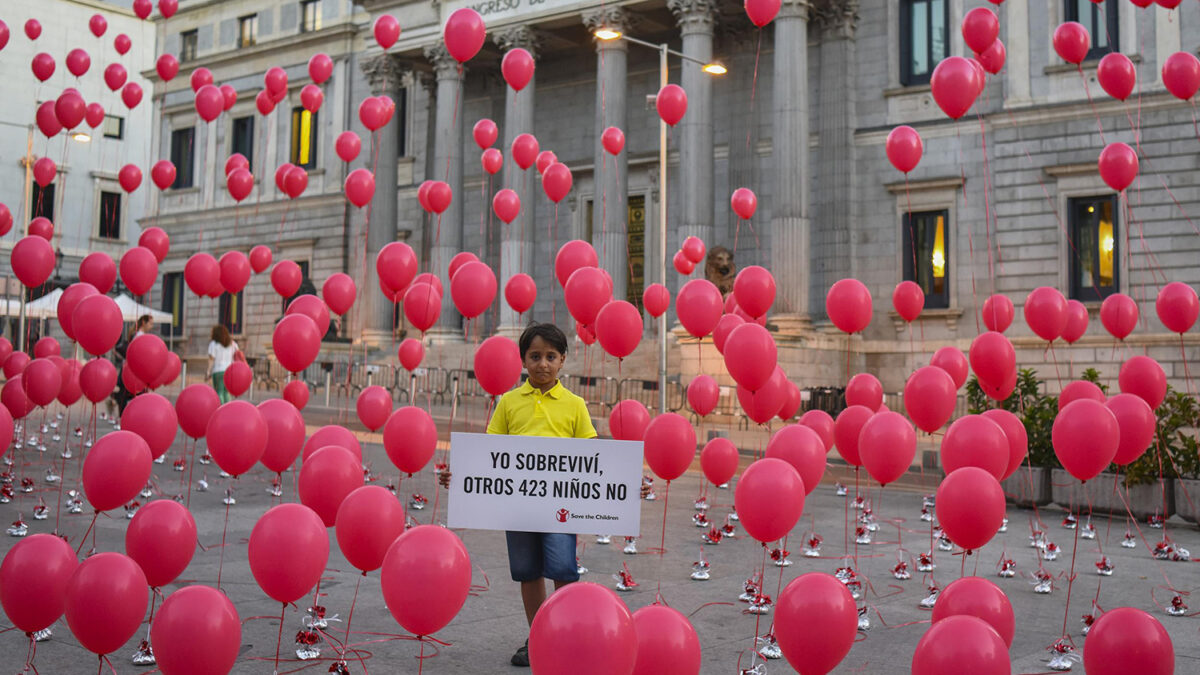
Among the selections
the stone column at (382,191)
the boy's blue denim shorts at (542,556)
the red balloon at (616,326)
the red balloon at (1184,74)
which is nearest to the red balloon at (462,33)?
the red balloon at (616,326)

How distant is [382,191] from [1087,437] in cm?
3059

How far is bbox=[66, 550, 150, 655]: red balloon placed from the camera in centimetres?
447

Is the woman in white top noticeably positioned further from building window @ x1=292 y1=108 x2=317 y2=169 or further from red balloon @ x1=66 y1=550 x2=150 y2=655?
building window @ x1=292 y1=108 x2=317 y2=169

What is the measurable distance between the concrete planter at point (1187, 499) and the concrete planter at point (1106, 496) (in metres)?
0.12

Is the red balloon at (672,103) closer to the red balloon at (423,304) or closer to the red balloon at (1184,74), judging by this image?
the red balloon at (423,304)

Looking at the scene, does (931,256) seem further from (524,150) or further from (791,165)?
(524,150)

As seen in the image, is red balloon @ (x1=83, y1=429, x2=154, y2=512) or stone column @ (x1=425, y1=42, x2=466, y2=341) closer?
red balloon @ (x1=83, y1=429, x2=154, y2=512)

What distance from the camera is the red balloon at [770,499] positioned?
577cm

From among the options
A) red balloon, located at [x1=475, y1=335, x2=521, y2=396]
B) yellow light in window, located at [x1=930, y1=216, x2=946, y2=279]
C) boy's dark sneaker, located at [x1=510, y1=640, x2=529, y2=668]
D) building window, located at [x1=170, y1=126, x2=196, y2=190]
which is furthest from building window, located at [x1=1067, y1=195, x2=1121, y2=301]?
building window, located at [x1=170, y1=126, x2=196, y2=190]

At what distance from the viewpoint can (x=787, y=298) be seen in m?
26.1

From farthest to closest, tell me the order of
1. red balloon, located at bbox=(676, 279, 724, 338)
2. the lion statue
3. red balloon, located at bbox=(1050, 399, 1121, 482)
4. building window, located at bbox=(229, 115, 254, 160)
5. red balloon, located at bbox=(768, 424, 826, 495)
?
1. building window, located at bbox=(229, 115, 254, 160)
2. the lion statue
3. red balloon, located at bbox=(676, 279, 724, 338)
4. red balloon, located at bbox=(768, 424, 826, 495)
5. red balloon, located at bbox=(1050, 399, 1121, 482)

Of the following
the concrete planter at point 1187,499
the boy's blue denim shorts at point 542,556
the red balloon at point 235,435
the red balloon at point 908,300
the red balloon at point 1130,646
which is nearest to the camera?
the red balloon at point 1130,646

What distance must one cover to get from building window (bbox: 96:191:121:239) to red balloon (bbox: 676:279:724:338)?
4979 centimetres

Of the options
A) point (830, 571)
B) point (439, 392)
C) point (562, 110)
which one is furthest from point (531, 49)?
point (830, 571)
